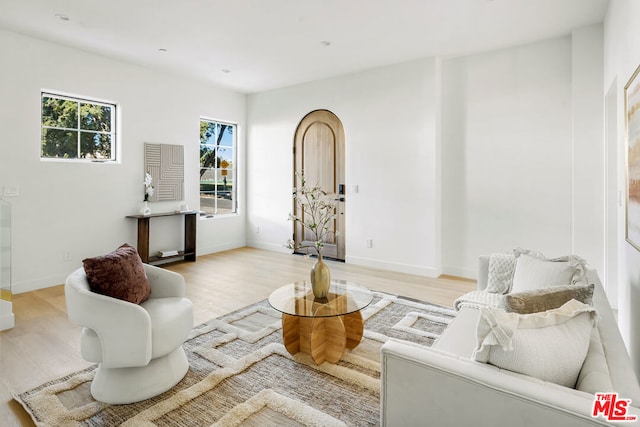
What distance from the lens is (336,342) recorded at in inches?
98.3

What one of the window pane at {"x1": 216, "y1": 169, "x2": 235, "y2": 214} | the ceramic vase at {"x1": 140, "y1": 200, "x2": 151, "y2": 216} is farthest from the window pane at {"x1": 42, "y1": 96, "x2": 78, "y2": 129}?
the window pane at {"x1": 216, "y1": 169, "x2": 235, "y2": 214}

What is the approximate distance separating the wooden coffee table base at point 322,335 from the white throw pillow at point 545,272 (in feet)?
3.70

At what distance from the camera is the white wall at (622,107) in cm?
214

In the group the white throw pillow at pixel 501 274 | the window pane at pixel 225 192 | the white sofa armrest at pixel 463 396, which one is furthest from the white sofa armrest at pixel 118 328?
the window pane at pixel 225 192

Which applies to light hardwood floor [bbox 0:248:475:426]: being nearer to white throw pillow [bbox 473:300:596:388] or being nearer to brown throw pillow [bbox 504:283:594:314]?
brown throw pillow [bbox 504:283:594:314]

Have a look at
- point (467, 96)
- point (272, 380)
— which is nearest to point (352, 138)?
point (467, 96)

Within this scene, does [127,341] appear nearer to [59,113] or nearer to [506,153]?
[59,113]

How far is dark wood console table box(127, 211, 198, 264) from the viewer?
496 cm

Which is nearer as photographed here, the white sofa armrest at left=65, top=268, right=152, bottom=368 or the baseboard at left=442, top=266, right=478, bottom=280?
the white sofa armrest at left=65, top=268, right=152, bottom=368

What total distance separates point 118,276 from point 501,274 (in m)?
2.62

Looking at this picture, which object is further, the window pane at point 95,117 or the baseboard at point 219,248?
A: the baseboard at point 219,248

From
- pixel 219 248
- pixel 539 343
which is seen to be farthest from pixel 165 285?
pixel 219 248

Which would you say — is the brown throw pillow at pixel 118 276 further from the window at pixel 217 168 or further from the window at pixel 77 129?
the window at pixel 217 168

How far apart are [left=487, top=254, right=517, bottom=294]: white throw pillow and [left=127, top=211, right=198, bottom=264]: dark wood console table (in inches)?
170
